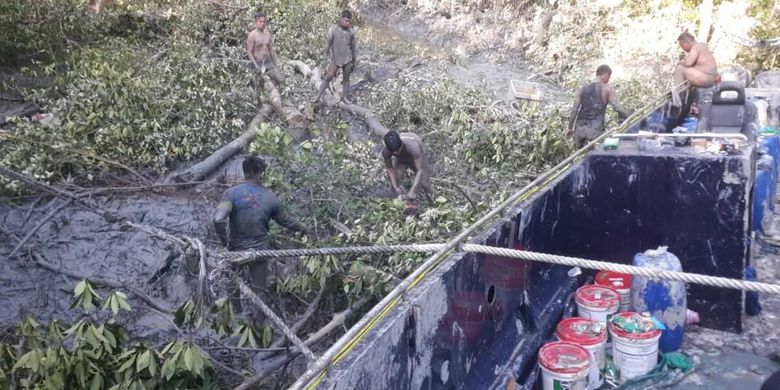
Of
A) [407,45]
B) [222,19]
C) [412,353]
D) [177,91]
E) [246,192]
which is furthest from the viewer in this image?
[407,45]

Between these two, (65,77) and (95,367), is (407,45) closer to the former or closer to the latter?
(65,77)

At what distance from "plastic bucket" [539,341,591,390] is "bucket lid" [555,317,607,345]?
14cm

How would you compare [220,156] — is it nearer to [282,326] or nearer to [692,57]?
[282,326]

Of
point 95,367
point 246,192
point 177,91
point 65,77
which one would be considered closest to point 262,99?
point 177,91

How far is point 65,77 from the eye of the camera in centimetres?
946

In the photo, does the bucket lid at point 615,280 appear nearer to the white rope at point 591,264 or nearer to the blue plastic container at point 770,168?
the white rope at point 591,264

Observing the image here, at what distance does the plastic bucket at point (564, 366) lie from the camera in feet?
10.8

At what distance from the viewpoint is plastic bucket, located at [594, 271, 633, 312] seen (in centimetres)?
423

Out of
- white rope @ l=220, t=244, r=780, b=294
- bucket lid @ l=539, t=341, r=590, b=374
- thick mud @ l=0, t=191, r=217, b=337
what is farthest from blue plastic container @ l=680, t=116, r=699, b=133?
thick mud @ l=0, t=191, r=217, b=337

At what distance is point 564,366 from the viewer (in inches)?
131

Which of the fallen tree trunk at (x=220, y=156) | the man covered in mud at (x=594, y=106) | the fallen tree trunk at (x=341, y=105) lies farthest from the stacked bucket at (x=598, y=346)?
the fallen tree trunk at (x=220, y=156)

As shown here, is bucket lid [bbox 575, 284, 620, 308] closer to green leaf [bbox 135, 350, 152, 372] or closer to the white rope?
the white rope

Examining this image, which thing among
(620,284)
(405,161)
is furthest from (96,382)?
(405,161)

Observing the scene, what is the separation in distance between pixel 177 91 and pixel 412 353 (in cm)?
751
